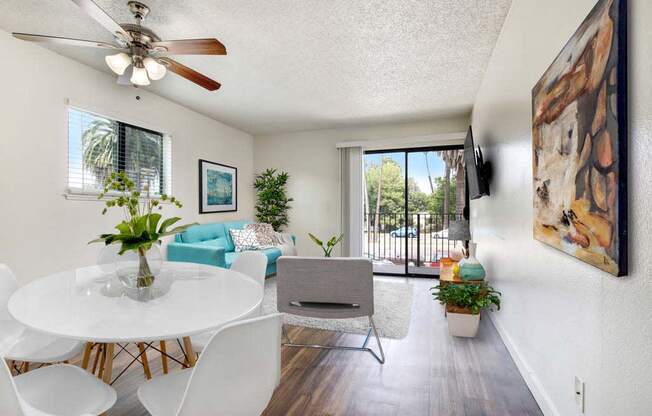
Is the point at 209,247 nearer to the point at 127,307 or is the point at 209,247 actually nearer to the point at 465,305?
the point at 127,307

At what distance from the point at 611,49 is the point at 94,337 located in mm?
1845

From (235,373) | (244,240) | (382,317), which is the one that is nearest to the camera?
(235,373)

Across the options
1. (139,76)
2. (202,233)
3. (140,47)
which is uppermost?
(140,47)

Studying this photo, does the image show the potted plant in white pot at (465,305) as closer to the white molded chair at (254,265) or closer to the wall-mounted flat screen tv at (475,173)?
the wall-mounted flat screen tv at (475,173)

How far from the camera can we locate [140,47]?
6.79 ft

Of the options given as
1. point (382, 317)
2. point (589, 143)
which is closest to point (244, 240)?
point (382, 317)

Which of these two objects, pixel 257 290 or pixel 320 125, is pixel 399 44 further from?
pixel 320 125

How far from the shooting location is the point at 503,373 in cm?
204

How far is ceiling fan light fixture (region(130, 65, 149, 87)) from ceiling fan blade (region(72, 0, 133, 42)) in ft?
0.70

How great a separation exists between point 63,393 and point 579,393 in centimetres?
199

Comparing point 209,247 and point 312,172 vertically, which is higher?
point 312,172

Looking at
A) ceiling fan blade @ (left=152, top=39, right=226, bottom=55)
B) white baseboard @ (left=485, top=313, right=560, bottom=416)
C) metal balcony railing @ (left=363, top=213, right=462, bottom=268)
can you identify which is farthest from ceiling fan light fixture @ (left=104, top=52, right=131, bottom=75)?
metal balcony railing @ (left=363, top=213, right=462, bottom=268)

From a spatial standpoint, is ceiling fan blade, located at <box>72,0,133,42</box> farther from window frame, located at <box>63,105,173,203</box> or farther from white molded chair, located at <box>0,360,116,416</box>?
white molded chair, located at <box>0,360,116,416</box>

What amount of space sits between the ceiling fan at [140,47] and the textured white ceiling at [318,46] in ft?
0.62
